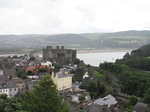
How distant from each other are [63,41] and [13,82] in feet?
478

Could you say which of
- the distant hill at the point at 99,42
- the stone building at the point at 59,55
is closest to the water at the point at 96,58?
the stone building at the point at 59,55

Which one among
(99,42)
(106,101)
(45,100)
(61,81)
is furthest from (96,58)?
(99,42)

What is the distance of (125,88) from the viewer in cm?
2702

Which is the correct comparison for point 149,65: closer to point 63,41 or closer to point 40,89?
point 40,89

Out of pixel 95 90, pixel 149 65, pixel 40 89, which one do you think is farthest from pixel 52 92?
pixel 149 65

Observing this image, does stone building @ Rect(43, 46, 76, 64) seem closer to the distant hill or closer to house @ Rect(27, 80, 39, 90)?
house @ Rect(27, 80, 39, 90)

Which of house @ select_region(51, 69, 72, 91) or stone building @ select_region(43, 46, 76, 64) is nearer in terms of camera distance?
house @ select_region(51, 69, 72, 91)

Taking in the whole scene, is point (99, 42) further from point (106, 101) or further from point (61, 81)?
point (106, 101)

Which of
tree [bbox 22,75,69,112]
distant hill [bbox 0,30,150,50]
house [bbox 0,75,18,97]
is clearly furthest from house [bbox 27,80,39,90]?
distant hill [bbox 0,30,150,50]

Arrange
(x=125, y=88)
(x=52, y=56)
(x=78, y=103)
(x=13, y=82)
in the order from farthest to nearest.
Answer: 1. (x=52, y=56)
2. (x=125, y=88)
3. (x=13, y=82)
4. (x=78, y=103)

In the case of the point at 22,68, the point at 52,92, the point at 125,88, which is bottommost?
the point at 125,88

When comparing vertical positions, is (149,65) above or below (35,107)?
below

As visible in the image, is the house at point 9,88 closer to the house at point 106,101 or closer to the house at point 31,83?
the house at point 31,83

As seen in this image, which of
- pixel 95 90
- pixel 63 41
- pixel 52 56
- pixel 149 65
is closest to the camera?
pixel 95 90
